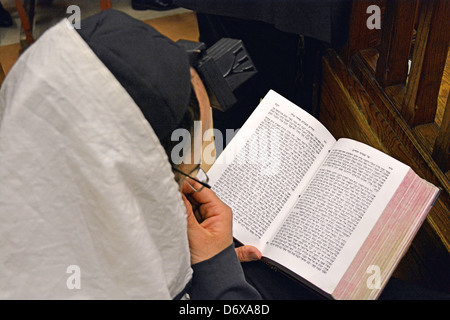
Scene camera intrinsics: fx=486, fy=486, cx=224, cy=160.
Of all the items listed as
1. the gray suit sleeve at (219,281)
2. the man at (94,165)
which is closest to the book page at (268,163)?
the gray suit sleeve at (219,281)

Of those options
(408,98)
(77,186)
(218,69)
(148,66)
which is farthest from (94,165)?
(408,98)

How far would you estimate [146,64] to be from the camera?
628 mm

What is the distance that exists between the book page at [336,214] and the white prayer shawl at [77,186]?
0.94ft

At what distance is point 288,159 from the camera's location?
101cm

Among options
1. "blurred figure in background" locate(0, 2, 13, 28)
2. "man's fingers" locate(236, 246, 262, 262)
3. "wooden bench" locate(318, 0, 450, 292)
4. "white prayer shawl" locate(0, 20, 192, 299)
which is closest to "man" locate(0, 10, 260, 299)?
"white prayer shawl" locate(0, 20, 192, 299)

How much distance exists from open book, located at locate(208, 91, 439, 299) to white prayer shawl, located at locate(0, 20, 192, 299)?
0.30m

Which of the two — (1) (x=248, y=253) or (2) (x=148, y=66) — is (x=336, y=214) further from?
(2) (x=148, y=66)

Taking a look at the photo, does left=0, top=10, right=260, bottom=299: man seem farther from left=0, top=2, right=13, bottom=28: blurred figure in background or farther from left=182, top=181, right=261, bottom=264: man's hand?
left=0, top=2, right=13, bottom=28: blurred figure in background

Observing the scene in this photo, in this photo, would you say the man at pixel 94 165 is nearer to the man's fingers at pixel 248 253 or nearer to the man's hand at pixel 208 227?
the man's hand at pixel 208 227

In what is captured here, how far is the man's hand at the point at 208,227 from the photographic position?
0.83 meters

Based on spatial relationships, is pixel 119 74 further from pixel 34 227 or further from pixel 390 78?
pixel 390 78

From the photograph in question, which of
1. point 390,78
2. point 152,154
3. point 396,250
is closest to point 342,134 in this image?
point 390,78

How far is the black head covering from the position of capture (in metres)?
0.62

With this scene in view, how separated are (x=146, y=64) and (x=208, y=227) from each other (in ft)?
1.13
